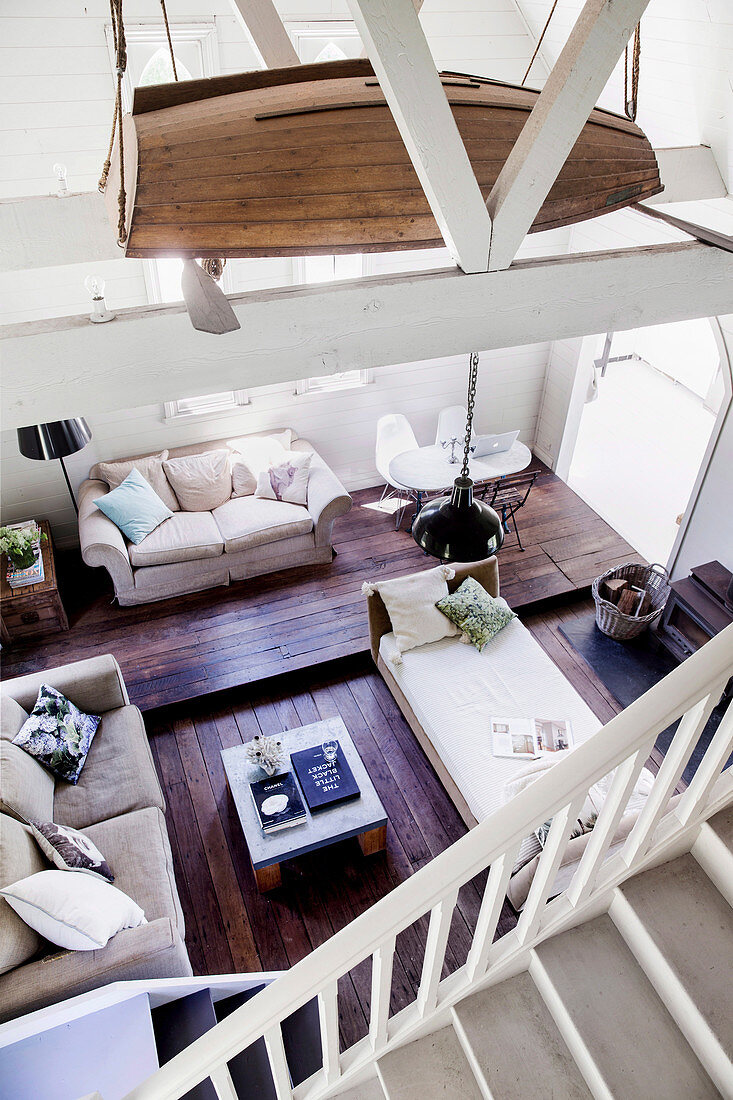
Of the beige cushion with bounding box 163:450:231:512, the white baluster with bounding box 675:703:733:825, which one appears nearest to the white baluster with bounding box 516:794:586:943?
the white baluster with bounding box 675:703:733:825

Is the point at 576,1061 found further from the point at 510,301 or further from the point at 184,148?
the point at 184,148

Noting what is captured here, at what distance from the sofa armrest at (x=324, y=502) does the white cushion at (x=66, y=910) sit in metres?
3.20

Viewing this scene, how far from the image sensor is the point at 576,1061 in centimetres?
184

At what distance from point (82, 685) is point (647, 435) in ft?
21.5

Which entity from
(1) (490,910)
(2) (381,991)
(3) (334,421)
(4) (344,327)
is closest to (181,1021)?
(2) (381,991)

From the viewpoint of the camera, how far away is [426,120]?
136 centimetres

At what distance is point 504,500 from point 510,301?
15.7 feet

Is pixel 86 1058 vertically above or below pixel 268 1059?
above

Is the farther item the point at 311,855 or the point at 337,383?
the point at 337,383

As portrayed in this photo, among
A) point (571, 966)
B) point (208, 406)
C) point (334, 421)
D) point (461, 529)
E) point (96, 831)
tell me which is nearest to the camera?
point (571, 966)

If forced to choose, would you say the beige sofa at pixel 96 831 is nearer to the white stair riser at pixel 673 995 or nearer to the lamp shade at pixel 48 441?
the lamp shade at pixel 48 441

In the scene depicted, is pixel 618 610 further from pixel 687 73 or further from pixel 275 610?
pixel 687 73

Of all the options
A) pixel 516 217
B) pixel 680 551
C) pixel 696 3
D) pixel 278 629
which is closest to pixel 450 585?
pixel 278 629

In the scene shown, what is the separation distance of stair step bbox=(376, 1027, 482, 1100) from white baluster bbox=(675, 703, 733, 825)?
84cm
